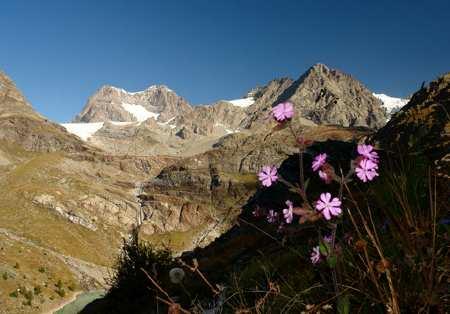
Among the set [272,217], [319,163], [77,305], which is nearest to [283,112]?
[319,163]

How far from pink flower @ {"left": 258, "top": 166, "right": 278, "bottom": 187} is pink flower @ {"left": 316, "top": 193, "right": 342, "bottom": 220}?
0.39 m

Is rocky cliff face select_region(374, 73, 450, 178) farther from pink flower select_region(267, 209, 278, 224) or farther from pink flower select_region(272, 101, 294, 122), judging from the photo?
pink flower select_region(272, 101, 294, 122)

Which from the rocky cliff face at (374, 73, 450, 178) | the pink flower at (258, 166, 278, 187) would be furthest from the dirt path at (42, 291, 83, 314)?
the pink flower at (258, 166, 278, 187)

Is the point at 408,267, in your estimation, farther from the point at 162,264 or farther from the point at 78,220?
the point at 78,220

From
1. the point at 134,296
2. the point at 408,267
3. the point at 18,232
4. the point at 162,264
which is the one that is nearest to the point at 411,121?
the point at 162,264

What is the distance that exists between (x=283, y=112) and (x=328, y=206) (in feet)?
1.91

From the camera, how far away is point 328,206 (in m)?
2.52

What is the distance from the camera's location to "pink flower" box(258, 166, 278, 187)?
112 inches

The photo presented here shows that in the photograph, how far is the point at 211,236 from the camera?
7151 inches

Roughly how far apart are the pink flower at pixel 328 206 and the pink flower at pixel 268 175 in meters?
0.39

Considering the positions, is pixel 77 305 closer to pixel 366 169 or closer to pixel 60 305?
pixel 60 305

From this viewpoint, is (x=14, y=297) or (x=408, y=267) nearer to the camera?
(x=408, y=267)

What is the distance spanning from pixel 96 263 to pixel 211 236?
47.3m

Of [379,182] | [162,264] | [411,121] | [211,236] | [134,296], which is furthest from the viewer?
[211,236]
